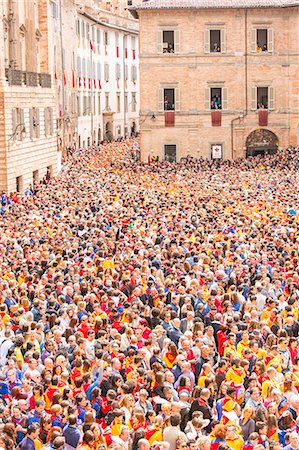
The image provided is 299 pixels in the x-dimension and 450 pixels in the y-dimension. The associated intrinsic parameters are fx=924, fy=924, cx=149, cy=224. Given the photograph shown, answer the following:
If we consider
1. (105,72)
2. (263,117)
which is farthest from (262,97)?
(105,72)

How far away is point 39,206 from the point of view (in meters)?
33.8

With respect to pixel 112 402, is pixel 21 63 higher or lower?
higher

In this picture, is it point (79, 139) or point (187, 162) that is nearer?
point (187, 162)

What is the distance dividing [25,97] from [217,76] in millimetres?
15704

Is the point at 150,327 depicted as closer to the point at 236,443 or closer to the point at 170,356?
the point at 170,356

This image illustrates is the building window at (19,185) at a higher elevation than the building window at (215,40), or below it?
below

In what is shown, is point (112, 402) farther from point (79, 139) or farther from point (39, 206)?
point (79, 139)

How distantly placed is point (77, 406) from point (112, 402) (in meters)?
0.51

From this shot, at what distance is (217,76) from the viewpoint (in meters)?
57.0

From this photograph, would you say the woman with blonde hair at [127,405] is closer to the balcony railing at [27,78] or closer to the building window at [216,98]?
the balcony railing at [27,78]

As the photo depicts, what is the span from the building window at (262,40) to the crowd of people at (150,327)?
25.5 metres

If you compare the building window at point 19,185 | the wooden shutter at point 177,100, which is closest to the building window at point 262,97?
the wooden shutter at point 177,100

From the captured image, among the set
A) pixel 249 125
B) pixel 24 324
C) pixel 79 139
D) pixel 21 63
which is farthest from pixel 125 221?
pixel 79 139

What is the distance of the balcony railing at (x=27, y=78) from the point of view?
4267 cm
